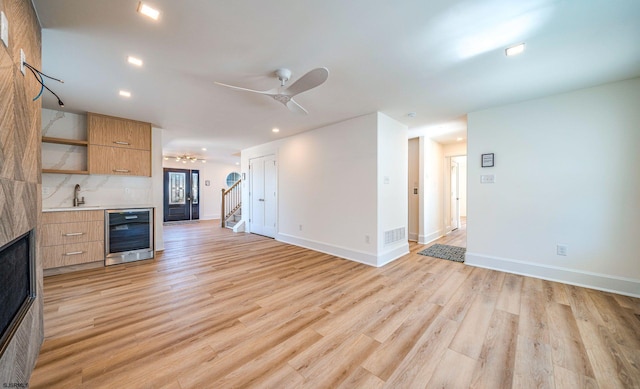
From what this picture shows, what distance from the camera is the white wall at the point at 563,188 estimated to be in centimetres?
275

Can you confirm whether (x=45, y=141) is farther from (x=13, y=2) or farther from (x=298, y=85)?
(x=298, y=85)

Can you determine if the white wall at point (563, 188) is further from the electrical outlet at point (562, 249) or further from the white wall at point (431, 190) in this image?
the white wall at point (431, 190)

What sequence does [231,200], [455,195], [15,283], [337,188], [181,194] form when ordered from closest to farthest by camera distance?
[15,283] → [337,188] → [455,195] → [231,200] → [181,194]

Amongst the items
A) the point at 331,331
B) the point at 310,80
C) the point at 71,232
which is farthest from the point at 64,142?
the point at 331,331

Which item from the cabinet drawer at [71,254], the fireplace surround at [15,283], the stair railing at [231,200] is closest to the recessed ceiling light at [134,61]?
the fireplace surround at [15,283]

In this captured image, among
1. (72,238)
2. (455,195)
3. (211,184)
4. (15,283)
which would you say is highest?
(211,184)

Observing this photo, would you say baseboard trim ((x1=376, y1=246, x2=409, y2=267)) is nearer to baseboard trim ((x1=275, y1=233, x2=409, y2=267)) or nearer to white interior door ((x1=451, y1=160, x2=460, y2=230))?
baseboard trim ((x1=275, y1=233, x2=409, y2=267))

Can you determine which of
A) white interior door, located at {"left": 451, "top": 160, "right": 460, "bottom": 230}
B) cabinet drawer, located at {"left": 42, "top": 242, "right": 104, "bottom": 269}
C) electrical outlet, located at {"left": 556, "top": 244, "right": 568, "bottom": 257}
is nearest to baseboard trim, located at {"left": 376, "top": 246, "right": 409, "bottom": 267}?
electrical outlet, located at {"left": 556, "top": 244, "right": 568, "bottom": 257}

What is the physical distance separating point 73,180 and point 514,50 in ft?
21.0

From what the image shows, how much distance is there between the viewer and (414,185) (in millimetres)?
5641

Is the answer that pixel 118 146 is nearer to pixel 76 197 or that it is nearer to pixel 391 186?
pixel 76 197

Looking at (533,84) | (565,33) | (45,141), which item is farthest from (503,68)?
(45,141)

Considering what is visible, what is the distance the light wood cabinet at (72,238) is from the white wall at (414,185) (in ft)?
20.0

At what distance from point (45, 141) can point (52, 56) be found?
2.27 meters
